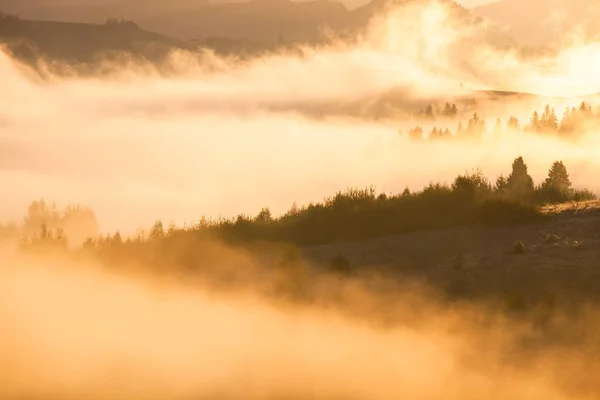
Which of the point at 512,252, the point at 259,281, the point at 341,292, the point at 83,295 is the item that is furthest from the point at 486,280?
the point at 83,295

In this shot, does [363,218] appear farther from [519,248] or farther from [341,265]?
[519,248]

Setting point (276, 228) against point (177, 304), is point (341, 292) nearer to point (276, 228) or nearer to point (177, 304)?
point (177, 304)

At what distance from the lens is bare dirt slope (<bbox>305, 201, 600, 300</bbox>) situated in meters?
19.0

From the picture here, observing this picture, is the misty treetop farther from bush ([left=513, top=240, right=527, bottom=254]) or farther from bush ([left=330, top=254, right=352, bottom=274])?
bush ([left=330, top=254, right=352, bottom=274])

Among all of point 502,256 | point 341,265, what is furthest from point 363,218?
point 502,256

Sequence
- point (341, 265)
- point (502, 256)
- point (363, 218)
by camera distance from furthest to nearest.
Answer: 1. point (363, 218)
2. point (341, 265)
3. point (502, 256)

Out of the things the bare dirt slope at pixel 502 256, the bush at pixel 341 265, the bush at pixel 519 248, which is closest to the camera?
the bare dirt slope at pixel 502 256

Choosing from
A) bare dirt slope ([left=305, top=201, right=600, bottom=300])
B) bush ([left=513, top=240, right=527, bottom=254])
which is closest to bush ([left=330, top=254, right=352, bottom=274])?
bare dirt slope ([left=305, top=201, right=600, bottom=300])

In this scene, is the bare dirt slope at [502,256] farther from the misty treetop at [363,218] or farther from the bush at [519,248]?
the misty treetop at [363,218]

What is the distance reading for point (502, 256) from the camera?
21.0 m

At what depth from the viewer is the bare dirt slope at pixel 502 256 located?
1898 centimetres

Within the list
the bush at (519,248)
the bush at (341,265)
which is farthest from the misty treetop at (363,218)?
the bush at (341,265)

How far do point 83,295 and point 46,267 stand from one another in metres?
4.59

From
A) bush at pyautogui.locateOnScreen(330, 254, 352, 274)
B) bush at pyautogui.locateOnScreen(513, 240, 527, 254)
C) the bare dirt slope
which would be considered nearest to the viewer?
the bare dirt slope
